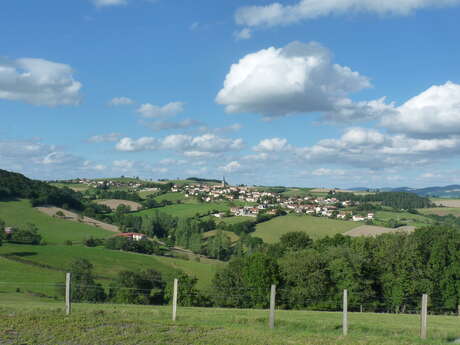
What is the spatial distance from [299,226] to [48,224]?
7054 cm

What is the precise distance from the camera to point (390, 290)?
5281 centimetres

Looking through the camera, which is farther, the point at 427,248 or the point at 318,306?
the point at 427,248

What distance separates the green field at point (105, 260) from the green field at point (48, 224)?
1318 cm

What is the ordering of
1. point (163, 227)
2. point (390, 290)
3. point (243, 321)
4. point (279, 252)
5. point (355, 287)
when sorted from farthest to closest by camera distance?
1. point (163, 227)
2. point (279, 252)
3. point (390, 290)
4. point (355, 287)
5. point (243, 321)

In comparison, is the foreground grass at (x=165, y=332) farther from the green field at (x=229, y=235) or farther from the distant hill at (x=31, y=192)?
the distant hill at (x=31, y=192)

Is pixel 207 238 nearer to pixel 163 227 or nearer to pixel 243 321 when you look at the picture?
pixel 163 227

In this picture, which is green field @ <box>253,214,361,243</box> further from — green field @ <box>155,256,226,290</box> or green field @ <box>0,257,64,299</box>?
green field @ <box>0,257,64,299</box>

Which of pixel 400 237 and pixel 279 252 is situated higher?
pixel 400 237

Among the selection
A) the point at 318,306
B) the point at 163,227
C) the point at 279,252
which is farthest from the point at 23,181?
the point at 318,306

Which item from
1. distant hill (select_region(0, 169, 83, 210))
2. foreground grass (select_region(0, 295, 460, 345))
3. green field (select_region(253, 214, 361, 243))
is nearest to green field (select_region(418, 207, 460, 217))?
green field (select_region(253, 214, 361, 243))

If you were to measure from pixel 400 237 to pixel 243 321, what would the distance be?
45.6m

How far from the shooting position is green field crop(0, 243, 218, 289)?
253 ft

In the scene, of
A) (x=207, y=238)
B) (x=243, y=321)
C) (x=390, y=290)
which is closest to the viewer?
(x=243, y=321)

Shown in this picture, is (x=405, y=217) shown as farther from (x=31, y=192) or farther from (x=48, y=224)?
(x=31, y=192)
